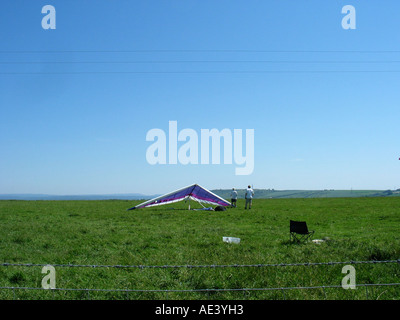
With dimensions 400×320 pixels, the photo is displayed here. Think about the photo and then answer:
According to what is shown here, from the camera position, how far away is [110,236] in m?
14.3

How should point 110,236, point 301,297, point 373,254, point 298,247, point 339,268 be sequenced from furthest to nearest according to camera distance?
point 110,236 < point 298,247 < point 373,254 < point 339,268 < point 301,297

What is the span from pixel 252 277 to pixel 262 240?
5678mm

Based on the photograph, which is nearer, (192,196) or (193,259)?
(193,259)

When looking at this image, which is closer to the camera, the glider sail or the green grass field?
the green grass field

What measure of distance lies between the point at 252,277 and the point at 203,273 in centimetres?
114

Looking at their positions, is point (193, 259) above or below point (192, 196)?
below

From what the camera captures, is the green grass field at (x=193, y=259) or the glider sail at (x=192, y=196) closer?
the green grass field at (x=193, y=259)

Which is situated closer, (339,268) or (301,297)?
(301,297)
